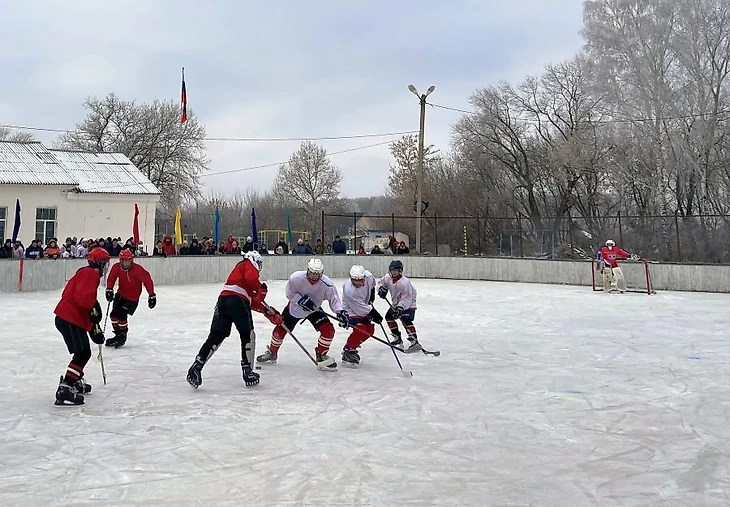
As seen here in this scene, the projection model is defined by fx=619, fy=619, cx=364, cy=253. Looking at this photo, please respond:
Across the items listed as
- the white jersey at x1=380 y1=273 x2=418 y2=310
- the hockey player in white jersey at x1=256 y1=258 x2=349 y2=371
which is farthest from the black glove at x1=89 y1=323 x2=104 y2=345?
the white jersey at x1=380 y1=273 x2=418 y2=310

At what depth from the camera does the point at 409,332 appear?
8.41 metres

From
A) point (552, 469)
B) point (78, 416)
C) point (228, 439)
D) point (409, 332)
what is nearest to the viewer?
point (552, 469)

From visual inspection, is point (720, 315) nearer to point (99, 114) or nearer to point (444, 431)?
point (444, 431)

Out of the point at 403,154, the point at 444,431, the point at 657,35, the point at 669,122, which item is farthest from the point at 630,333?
the point at 403,154

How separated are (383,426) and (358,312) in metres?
2.64

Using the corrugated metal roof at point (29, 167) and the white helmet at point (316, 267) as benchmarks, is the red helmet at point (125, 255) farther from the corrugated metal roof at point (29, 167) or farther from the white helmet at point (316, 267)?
the corrugated metal roof at point (29, 167)

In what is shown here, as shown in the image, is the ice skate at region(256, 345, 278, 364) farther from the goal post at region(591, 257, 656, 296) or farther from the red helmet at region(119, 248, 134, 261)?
the goal post at region(591, 257, 656, 296)

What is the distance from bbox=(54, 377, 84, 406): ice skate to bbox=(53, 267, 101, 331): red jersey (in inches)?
21.9

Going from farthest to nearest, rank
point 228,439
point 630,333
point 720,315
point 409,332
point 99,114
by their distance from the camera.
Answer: point 99,114, point 720,315, point 630,333, point 409,332, point 228,439

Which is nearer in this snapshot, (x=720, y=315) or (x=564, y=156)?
(x=720, y=315)

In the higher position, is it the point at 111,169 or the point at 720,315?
the point at 111,169

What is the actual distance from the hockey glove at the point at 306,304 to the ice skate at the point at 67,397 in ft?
8.47

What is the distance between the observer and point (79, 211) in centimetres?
2647

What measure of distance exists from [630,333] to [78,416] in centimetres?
817
